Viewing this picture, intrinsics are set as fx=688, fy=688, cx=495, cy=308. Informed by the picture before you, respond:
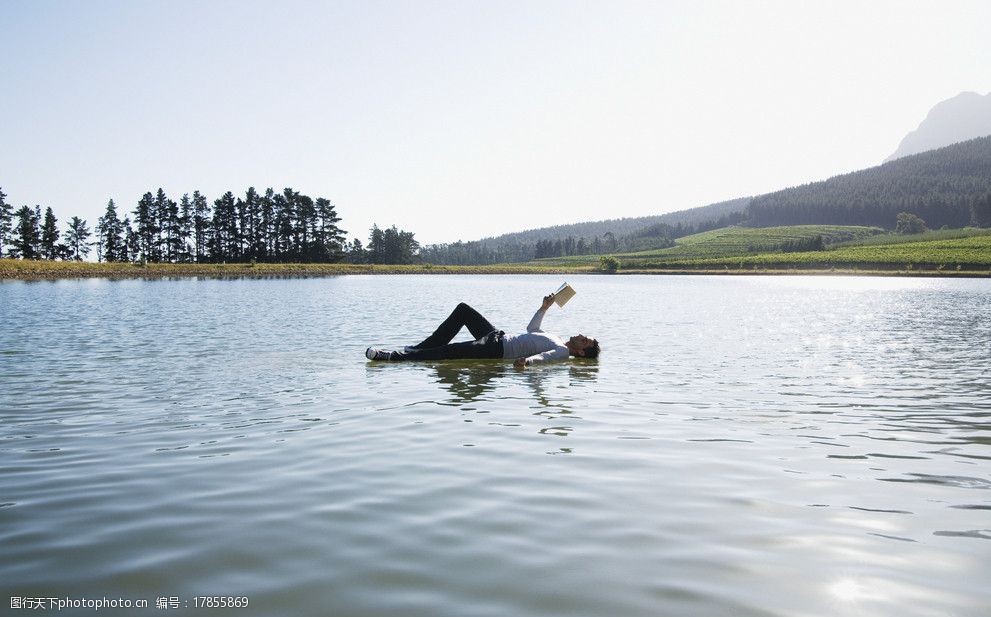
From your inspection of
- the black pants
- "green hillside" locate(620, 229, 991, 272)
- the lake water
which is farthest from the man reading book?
"green hillside" locate(620, 229, 991, 272)

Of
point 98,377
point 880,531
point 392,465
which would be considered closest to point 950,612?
point 880,531

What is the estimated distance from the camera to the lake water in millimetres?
4648

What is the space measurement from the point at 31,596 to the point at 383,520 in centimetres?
256

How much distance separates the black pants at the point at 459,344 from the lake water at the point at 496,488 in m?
0.39

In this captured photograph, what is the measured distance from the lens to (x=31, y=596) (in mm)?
4457

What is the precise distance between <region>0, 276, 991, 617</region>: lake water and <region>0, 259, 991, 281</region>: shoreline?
99.3 meters

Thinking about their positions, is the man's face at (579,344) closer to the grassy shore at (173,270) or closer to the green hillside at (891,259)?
the grassy shore at (173,270)

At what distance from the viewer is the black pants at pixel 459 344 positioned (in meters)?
16.7

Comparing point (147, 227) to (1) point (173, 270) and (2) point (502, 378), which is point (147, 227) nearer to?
(1) point (173, 270)

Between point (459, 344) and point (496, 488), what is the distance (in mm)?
9830

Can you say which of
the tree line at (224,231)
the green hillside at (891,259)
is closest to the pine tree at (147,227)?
the tree line at (224,231)

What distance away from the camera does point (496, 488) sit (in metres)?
7.05

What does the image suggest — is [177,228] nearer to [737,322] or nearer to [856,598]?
[737,322]

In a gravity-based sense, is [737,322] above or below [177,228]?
below
